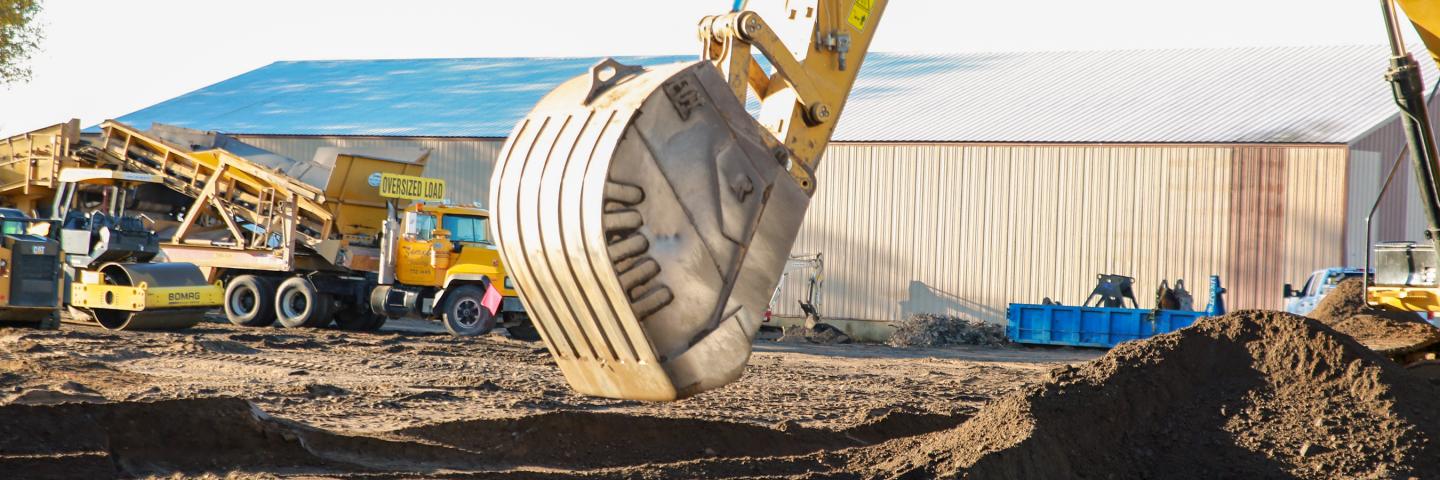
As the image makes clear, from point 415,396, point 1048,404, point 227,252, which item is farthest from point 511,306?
point 1048,404

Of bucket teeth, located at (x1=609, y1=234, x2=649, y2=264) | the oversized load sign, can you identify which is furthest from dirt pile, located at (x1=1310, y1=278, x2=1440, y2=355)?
the oversized load sign

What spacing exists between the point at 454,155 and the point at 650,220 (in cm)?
2700

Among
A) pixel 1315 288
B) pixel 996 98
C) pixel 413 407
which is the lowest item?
pixel 413 407

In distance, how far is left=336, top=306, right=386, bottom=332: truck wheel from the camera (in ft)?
75.6

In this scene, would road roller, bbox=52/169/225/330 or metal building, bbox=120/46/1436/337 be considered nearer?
road roller, bbox=52/169/225/330

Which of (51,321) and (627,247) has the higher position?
(627,247)

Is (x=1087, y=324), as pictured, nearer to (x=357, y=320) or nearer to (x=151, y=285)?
(x=357, y=320)

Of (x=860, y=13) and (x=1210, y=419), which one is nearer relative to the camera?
(x=860, y=13)

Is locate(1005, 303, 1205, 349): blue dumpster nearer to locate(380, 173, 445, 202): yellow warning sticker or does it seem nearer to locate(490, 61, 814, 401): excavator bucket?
locate(380, 173, 445, 202): yellow warning sticker

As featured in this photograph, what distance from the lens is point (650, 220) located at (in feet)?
20.4

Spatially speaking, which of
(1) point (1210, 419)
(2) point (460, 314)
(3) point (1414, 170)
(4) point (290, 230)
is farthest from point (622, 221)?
(4) point (290, 230)

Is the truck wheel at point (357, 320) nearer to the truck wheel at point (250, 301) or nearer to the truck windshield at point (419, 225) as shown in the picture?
the truck wheel at point (250, 301)

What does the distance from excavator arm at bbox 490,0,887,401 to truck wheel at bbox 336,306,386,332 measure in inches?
666

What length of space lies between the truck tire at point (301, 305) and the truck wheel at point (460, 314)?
2206mm
